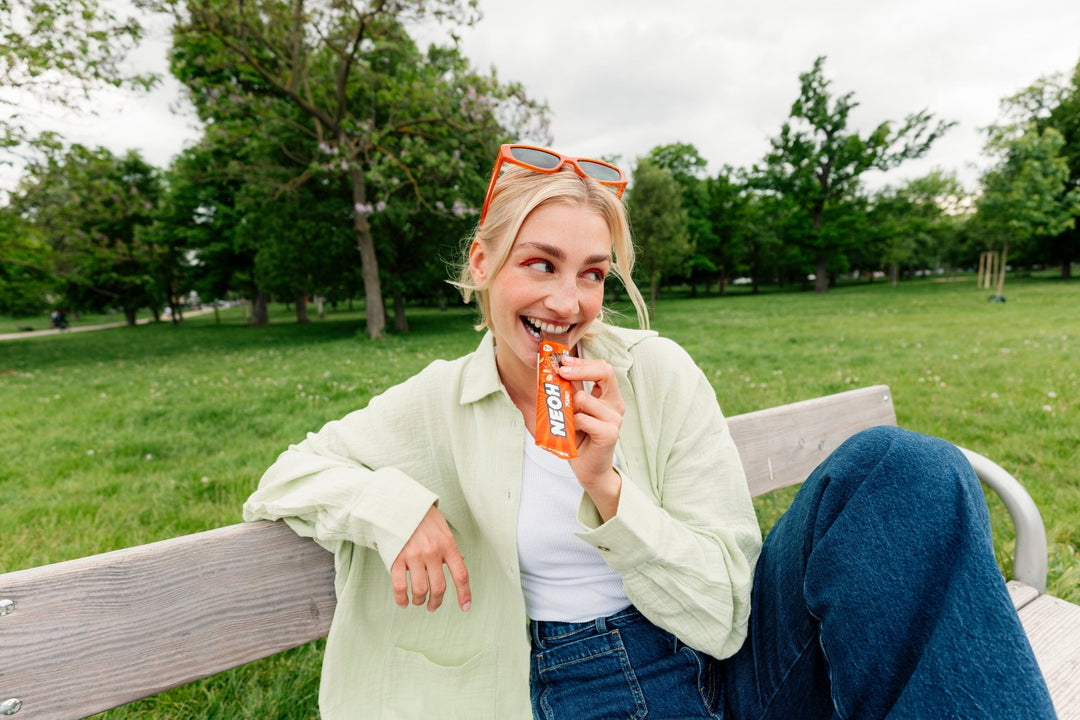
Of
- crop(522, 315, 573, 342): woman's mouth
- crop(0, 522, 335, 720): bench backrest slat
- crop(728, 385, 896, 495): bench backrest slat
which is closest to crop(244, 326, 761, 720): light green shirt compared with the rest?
crop(0, 522, 335, 720): bench backrest slat

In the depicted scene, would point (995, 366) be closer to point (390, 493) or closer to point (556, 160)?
point (556, 160)

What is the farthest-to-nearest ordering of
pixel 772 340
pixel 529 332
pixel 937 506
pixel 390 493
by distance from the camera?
1. pixel 772 340
2. pixel 529 332
3. pixel 390 493
4. pixel 937 506

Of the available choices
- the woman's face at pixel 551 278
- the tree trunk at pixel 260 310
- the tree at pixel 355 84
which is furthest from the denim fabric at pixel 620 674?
the tree trunk at pixel 260 310

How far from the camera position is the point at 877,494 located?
1182mm

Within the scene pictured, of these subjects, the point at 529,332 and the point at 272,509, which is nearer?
the point at 272,509

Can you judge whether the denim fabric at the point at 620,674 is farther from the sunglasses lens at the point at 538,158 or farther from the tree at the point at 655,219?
the tree at the point at 655,219

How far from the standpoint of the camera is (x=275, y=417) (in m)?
5.84

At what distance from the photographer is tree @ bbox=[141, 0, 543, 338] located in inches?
472

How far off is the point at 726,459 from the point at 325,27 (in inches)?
583

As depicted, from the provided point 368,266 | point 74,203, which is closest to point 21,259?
point 74,203

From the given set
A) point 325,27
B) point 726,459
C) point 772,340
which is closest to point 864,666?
point 726,459

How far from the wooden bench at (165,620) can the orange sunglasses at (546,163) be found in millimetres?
1164

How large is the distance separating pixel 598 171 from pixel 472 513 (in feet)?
3.73

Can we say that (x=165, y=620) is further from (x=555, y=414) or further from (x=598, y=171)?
(x=598, y=171)
